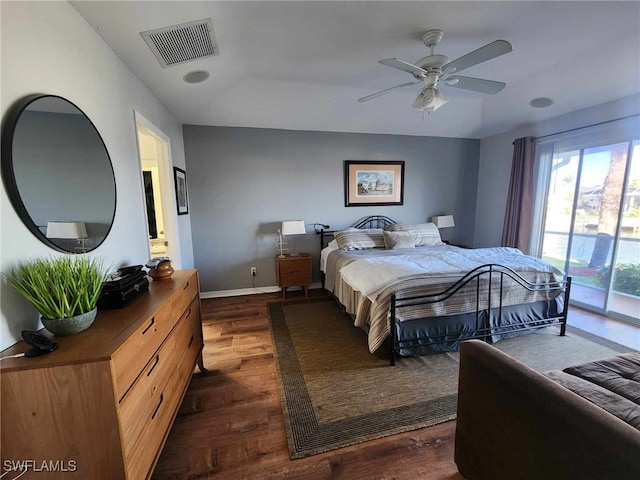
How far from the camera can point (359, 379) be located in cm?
219

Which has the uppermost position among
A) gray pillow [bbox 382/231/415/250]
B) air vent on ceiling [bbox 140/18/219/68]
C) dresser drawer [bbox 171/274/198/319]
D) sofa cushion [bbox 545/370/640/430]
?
air vent on ceiling [bbox 140/18/219/68]

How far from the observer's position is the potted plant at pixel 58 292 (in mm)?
1067

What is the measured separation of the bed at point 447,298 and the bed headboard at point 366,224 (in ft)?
4.18

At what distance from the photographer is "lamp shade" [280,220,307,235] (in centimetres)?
397

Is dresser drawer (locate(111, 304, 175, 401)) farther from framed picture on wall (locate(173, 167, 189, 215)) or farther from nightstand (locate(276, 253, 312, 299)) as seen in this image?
nightstand (locate(276, 253, 312, 299))

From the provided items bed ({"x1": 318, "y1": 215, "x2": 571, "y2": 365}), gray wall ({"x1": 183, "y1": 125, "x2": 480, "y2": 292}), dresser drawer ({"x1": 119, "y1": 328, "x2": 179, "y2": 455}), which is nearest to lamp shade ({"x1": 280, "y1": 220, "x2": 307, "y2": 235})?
gray wall ({"x1": 183, "y1": 125, "x2": 480, "y2": 292})

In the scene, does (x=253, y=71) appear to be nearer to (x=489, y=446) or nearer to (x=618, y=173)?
(x=489, y=446)

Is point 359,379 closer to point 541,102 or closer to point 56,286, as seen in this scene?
point 56,286

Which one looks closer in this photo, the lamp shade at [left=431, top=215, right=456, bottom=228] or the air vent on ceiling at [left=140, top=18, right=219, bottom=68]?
the air vent on ceiling at [left=140, top=18, right=219, bottom=68]

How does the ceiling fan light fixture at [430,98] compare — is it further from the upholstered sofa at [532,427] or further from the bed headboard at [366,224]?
the bed headboard at [366,224]

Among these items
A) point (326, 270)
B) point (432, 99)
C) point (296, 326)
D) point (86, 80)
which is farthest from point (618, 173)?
point (86, 80)

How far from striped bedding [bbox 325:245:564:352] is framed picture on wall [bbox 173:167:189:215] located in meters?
2.22

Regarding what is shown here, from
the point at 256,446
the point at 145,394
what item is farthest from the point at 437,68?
the point at 256,446

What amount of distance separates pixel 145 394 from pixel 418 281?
82.2 inches
